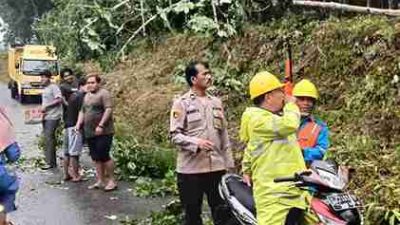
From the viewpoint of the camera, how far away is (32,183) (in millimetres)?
11867

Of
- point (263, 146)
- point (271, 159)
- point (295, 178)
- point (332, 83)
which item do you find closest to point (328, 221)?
point (295, 178)

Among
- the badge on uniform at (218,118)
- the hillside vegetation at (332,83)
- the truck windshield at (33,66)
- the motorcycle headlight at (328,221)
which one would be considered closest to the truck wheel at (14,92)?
the truck windshield at (33,66)

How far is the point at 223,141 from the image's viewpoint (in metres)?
7.04

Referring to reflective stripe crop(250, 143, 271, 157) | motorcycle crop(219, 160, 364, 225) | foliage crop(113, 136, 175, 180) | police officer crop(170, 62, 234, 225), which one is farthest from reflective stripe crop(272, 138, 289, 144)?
foliage crop(113, 136, 175, 180)

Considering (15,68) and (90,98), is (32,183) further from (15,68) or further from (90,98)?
(15,68)

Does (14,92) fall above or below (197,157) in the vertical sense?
below

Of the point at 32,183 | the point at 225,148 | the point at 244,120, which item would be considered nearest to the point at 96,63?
the point at 32,183

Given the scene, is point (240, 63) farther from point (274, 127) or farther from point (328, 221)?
point (328, 221)

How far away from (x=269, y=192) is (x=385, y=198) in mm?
2065

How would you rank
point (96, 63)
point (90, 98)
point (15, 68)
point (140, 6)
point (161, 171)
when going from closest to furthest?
1. point (90, 98)
2. point (161, 171)
3. point (140, 6)
4. point (96, 63)
5. point (15, 68)

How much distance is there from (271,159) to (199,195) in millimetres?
1531

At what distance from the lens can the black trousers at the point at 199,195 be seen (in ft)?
22.4

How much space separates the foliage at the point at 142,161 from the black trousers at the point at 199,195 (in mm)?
4285

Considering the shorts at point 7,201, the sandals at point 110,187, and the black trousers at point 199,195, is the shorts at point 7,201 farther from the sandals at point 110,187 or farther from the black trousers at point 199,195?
the sandals at point 110,187
